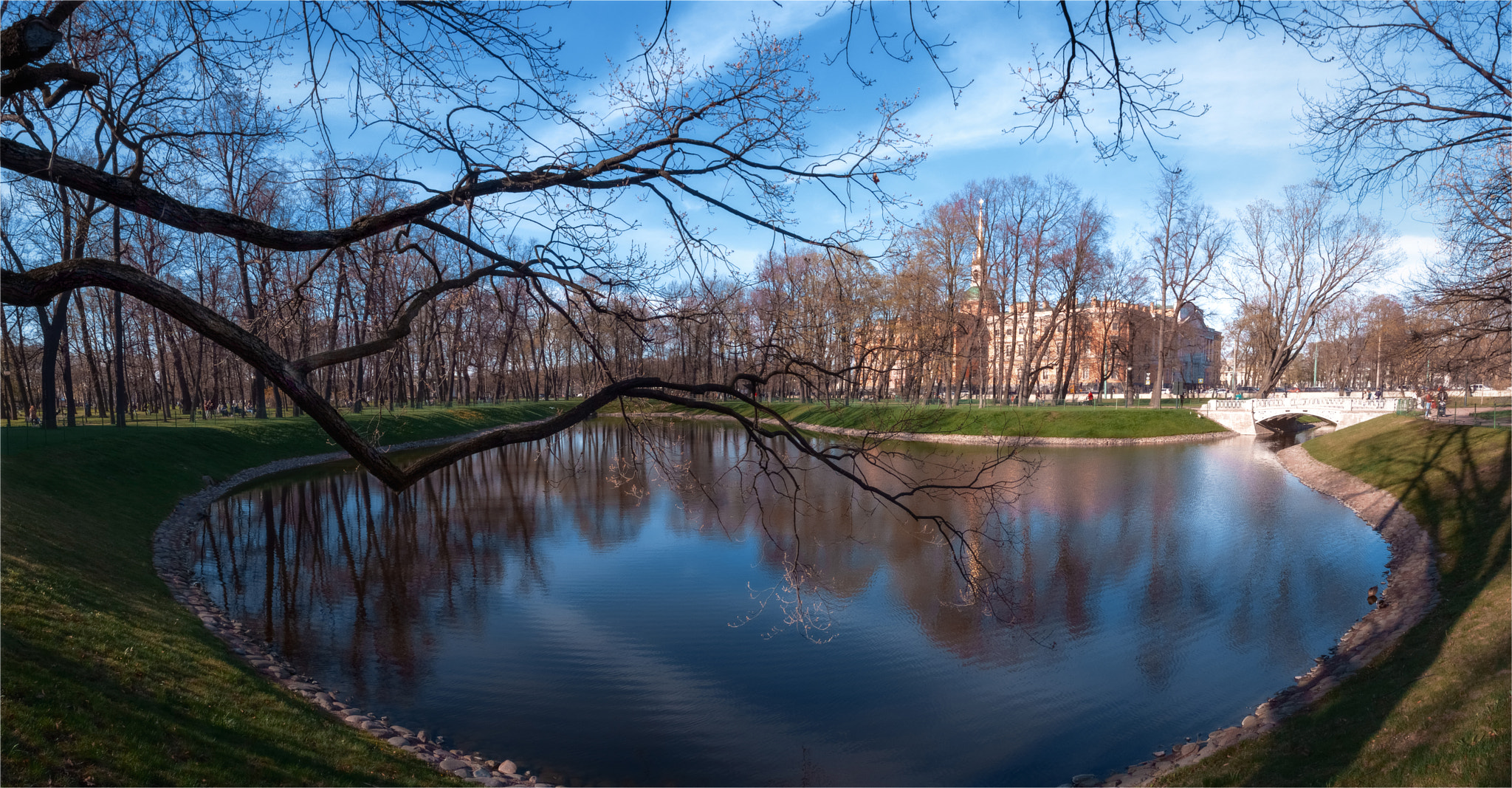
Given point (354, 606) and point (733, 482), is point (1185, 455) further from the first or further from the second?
point (354, 606)

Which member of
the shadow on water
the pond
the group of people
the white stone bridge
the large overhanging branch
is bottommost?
the pond

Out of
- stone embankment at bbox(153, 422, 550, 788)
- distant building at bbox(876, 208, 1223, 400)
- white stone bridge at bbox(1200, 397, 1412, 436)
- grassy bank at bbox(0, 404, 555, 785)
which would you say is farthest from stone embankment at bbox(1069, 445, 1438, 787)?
white stone bridge at bbox(1200, 397, 1412, 436)

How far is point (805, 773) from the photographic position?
293 inches

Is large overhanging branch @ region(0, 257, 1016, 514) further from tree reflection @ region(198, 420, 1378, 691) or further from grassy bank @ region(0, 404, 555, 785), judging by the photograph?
tree reflection @ region(198, 420, 1378, 691)

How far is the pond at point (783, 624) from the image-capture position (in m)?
7.98

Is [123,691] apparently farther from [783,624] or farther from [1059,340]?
[1059,340]

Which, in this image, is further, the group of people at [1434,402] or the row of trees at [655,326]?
the group of people at [1434,402]

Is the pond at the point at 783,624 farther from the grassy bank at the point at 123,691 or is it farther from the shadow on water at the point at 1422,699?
the grassy bank at the point at 123,691

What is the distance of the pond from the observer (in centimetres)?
798

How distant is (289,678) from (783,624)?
262 inches

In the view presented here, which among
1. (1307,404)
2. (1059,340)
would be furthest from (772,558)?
(1059,340)

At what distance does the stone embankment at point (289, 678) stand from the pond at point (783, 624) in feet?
0.87

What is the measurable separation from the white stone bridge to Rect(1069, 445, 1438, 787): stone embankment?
17.8m

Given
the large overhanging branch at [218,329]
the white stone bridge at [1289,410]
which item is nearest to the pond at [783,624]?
the large overhanging branch at [218,329]
